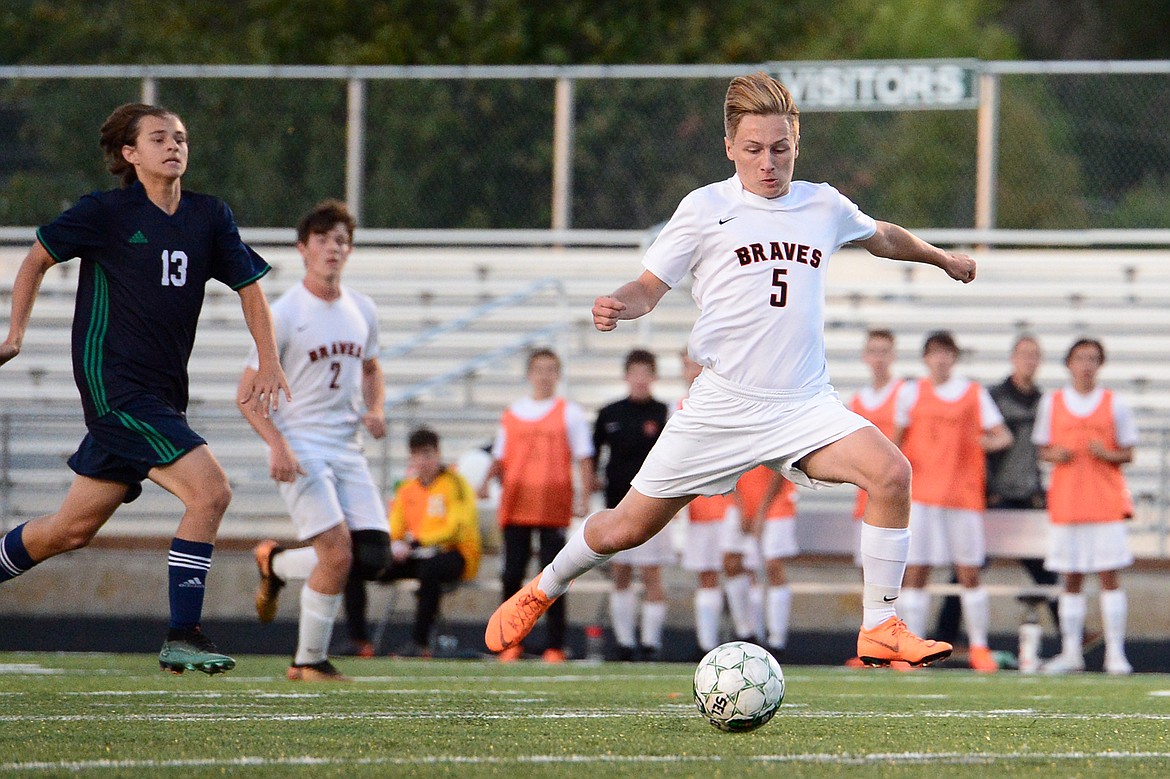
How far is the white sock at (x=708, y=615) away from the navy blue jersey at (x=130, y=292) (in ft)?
18.0

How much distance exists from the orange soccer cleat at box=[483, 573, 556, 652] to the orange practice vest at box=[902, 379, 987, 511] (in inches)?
212

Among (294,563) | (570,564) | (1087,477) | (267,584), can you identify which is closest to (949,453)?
(1087,477)

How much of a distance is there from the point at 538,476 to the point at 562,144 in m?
5.17

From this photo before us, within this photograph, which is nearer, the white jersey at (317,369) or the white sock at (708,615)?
the white jersey at (317,369)

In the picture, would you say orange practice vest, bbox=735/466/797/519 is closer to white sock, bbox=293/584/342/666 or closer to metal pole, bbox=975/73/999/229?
white sock, bbox=293/584/342/666

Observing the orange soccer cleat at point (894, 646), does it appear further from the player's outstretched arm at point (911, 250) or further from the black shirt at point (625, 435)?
the black shirt at point (625, 435)

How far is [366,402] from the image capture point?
8047mm

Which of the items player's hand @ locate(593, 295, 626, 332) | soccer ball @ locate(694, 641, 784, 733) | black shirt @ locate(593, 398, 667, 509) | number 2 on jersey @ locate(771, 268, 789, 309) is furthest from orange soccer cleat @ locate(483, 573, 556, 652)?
black shirt @ locate(593, 398, 667, 509)

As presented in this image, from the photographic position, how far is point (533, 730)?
5199 millimetres

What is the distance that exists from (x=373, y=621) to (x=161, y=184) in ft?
22.5

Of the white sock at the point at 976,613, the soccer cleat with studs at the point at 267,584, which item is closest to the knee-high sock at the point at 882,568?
the soccer cleat with studs at the point at 267,584

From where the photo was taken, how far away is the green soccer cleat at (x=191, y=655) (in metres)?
5.75

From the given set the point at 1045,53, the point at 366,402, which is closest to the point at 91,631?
the point at 366,402

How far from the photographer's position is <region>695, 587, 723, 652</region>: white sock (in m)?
11.0
